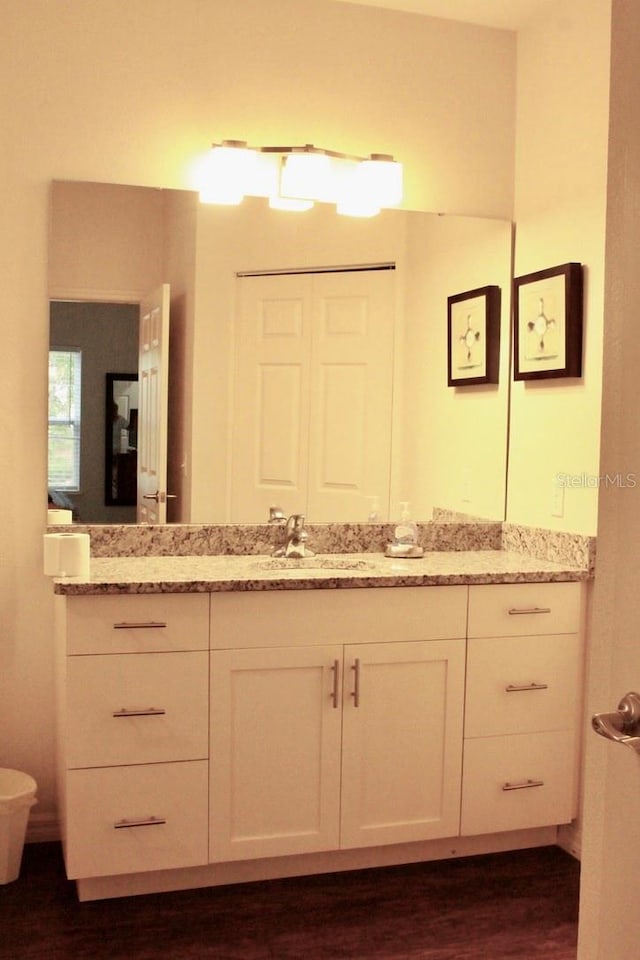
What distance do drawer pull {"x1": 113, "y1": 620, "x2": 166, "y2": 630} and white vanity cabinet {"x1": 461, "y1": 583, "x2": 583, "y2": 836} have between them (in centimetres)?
89

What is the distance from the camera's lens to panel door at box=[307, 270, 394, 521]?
3.07m

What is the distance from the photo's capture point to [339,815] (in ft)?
8.53

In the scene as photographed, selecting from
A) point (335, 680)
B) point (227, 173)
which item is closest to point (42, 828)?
point (335, 680)

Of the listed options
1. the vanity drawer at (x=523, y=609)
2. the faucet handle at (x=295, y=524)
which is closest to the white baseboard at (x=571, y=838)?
the vanity drawer at (x=523, y=609)

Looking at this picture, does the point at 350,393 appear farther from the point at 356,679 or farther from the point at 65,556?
the point at 65,556

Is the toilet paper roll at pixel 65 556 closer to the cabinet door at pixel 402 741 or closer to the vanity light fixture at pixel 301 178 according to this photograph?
the cabinet door at pixel 402 741

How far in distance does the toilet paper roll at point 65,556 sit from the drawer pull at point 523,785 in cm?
136

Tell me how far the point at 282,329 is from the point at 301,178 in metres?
0.47

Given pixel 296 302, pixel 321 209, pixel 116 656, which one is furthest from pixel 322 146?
pixel 116 656

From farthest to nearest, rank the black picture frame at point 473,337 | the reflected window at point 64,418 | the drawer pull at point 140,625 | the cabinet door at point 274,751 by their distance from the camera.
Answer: the black picture frame at point 473,337 < the reflected window at point 64,418 < the cabinet door at point 274,751 < the drawer pull at point 140,625

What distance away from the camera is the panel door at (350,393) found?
10.1ft

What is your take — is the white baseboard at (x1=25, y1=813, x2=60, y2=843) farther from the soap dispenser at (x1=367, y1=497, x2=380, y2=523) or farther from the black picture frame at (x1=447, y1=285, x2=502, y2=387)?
the black picture frame at (x1=447, y1=285, x2=502, y2=387)

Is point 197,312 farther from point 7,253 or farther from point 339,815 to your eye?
point 339,815

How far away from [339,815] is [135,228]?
182cm
